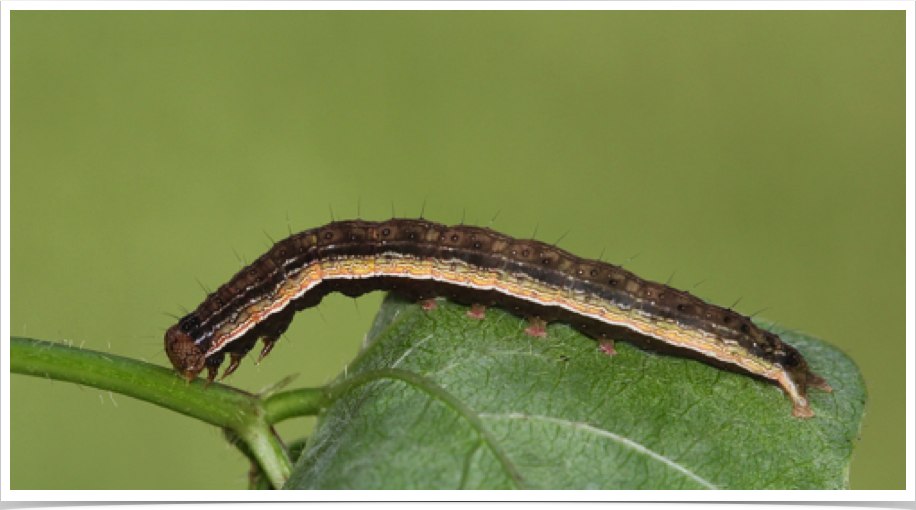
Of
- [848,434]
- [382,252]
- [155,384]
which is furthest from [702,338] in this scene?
[155,384]

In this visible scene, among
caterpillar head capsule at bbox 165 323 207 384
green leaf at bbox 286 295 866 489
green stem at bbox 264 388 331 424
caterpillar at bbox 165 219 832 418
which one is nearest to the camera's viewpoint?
green leaf at bbox 286 295 866 489

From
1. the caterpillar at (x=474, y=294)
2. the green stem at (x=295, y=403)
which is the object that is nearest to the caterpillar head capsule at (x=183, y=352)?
the caterpillar at (x=474, y=294)

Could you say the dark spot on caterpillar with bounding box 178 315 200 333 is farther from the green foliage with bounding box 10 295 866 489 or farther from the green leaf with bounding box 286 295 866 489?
the green leaf with bounding box 286 295 866 489

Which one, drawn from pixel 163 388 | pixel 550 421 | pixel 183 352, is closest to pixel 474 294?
pixel 550 421

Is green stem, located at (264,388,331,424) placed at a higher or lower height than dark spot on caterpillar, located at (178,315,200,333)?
lower

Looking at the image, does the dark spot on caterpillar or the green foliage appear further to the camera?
the dark spot on caterpillar

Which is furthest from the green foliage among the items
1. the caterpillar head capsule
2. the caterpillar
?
the caterpillar head capsule

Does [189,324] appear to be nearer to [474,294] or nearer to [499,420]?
[474,294]
